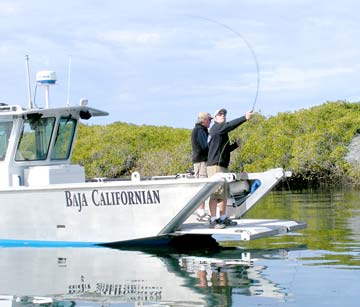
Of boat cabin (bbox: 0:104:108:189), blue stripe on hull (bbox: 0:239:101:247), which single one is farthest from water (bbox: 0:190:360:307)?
boat cabin (bbox: 0:104:108:189)

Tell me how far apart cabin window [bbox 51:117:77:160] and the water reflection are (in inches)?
72.1

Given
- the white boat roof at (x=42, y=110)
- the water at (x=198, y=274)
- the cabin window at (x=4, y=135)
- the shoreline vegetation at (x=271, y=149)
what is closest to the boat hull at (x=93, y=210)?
the water at (x=198, y=274)

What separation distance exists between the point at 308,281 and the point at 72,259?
387 centimetres

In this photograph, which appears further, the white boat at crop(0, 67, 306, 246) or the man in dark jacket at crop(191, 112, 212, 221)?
the man in dark jacket at crop(191, 112, 212, 221)

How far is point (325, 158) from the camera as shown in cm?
3033

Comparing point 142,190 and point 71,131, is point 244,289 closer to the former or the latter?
point 142,190

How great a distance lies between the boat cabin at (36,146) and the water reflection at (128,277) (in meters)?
1.23

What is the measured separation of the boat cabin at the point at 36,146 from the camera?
42.8ft

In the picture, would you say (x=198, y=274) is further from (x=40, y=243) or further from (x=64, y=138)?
(x=64, y=138)

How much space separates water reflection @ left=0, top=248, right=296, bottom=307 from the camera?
8719 mm

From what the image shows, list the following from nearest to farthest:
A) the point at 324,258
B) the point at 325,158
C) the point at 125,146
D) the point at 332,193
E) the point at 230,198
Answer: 1. the point at 324,258
2. the point at 230,198
3. the point at 332,193
4. the point at 325,158
5. the point at 125,146

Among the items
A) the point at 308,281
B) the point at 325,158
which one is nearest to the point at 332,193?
the point at 325,158

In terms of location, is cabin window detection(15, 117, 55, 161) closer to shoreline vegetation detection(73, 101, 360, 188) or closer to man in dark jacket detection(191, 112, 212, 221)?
man in dark jacket detection(191, 112, 212, 221)

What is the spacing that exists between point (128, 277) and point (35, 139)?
4.30 m
